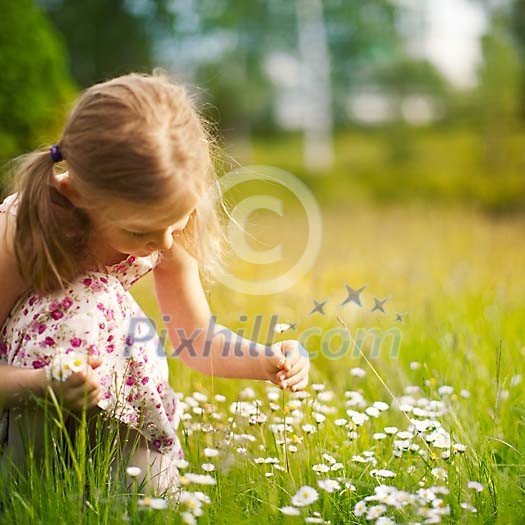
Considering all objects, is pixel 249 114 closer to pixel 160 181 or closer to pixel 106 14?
pixel 106 14

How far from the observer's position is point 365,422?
6.82ft

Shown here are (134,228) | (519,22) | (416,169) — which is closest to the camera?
(134,228)

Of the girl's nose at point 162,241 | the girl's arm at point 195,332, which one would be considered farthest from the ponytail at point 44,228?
the girl's arm at point 195,332

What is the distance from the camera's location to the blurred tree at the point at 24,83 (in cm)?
543

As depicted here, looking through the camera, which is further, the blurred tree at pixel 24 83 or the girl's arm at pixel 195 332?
the blurred tree at pixel 24 83

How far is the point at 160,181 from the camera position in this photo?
1495 millimetres

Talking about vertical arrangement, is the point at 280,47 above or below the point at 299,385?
above

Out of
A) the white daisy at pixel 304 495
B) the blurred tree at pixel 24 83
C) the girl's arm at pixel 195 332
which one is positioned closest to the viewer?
the white daisy at pixel 304 495

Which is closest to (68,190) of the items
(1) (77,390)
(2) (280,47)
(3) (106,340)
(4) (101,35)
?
(3) (106,340)

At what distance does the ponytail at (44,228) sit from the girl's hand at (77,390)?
0.25 metres

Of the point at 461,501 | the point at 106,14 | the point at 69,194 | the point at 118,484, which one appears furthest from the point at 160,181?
the point at 106,14

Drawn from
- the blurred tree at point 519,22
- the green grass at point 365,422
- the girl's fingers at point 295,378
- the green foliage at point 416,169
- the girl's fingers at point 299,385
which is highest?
the blurred tree at point 519,22

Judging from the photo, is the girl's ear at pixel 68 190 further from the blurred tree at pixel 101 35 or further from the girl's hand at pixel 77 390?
the blurred tree at pixel 101 35

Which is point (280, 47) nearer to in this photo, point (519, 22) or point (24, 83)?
point (519, 22)
